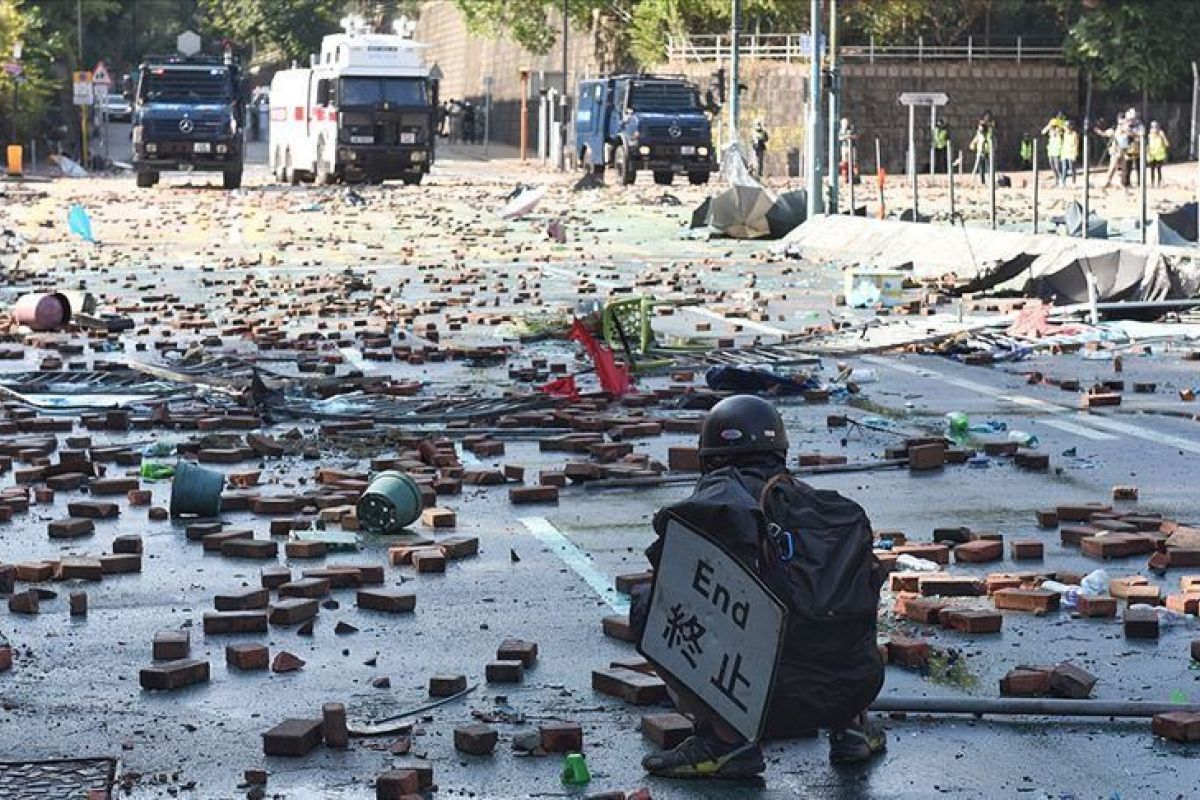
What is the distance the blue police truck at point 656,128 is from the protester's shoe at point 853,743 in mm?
51534

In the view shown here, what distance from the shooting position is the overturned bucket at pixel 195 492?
11.5 m

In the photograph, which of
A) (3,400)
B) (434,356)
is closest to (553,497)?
(3,400)

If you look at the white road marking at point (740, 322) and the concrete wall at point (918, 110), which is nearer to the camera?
the white road marking at point (740, 322)

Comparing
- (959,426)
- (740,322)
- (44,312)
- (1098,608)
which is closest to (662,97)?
(740,322)

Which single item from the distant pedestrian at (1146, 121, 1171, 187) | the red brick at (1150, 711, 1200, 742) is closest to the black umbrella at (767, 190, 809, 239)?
the distant pedestrian at (1146, 121, 1171, 187)

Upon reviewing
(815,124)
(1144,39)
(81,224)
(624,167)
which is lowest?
(81,224)

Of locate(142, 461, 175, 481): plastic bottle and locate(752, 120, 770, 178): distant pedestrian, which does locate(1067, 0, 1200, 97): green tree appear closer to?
locate(752, 120, 770, 178): distant pedestrian

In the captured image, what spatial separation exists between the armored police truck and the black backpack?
51127 mm

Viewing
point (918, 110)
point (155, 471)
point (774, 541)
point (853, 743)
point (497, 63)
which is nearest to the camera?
point (774, 541)

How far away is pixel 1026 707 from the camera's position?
7418 millimetres

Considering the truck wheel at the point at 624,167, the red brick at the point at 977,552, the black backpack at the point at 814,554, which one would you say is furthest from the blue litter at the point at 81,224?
the black backpack at the point at 814,554

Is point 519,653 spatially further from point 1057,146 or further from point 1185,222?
point 1057,146

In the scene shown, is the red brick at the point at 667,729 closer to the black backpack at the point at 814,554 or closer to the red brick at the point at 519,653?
the black backpack at the point at 814,554

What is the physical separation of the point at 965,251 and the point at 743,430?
2223 cm
